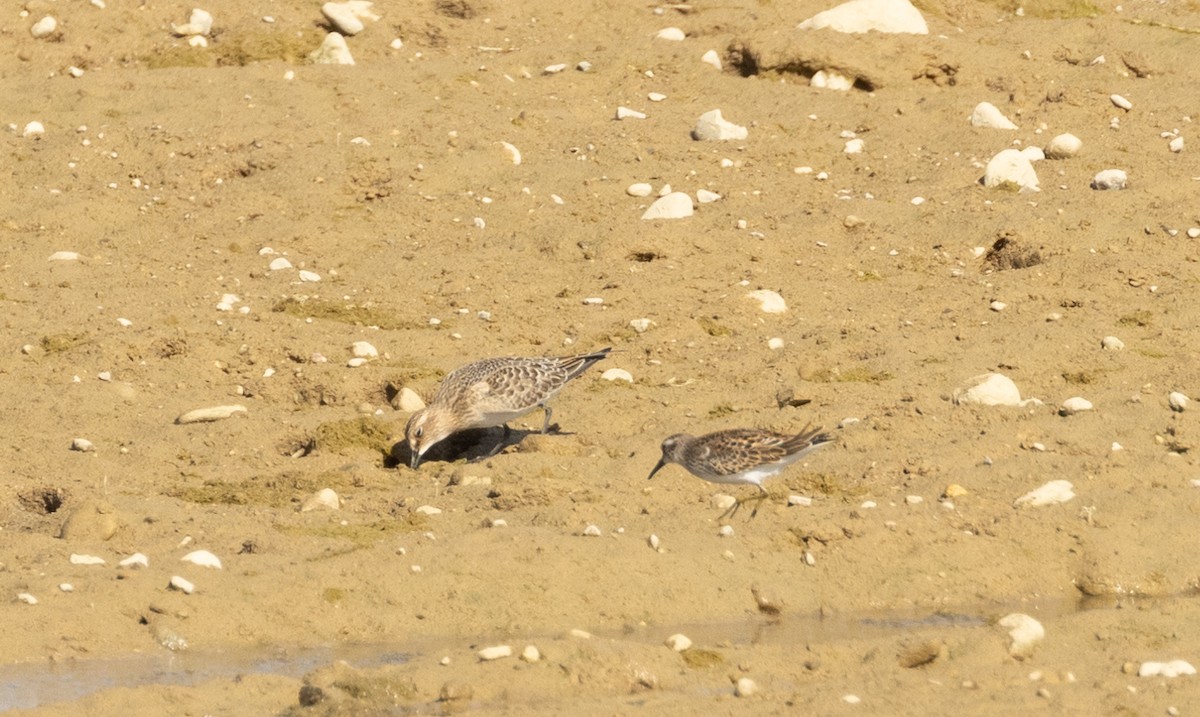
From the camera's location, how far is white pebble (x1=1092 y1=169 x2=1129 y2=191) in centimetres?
1330

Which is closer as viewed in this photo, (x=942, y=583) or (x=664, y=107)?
(x=942, y=583)

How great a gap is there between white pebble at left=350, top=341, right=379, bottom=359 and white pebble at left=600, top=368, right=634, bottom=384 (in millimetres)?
1484

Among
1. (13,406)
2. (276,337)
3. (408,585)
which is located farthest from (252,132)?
(408,585)

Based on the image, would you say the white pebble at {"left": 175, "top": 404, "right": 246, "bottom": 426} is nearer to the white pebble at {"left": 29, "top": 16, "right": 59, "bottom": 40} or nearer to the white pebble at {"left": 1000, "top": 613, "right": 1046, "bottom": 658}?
the white pebble at {"left": 1000, "top": 613, "right": 1046, "bottom": 658}

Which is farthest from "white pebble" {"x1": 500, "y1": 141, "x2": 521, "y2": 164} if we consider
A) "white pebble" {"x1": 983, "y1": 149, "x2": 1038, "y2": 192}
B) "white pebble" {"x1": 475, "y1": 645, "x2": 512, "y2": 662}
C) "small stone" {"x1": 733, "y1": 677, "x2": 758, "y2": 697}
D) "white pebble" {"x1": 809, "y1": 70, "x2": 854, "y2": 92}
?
"small stone" {"x1": 733, "y1": 677, "x2": 758, "y2": 697}

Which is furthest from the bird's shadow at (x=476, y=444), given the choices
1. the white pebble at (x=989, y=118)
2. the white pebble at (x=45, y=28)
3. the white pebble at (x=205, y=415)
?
the white pebble at (x=45, y=28)

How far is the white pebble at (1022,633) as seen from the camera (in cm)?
730

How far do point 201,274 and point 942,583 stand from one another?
632 centimetres

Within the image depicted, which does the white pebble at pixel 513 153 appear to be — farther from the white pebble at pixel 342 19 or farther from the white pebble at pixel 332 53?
the white pebble at pixel 342 19

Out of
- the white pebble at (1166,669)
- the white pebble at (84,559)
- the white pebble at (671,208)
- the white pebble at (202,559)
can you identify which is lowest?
the white pebble at (671,208)

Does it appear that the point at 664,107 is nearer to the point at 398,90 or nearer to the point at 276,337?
the point at 398,90

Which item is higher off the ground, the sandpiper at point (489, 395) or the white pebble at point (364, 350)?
the sandpiper at point (489, 395)

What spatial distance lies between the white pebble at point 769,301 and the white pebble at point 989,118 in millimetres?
3330

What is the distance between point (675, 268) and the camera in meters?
12.6
